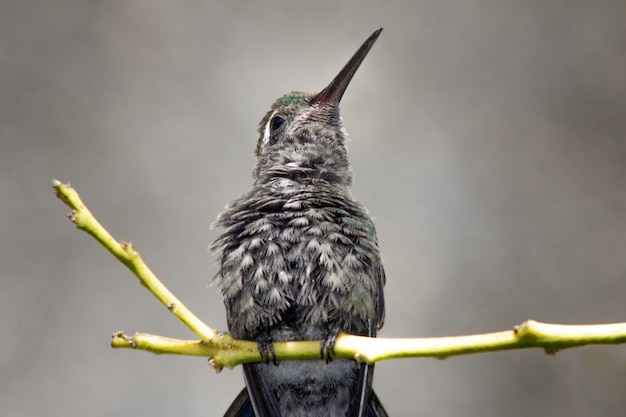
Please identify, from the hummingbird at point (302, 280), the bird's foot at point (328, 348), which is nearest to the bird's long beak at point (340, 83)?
the hummingbird at point (302, 280)

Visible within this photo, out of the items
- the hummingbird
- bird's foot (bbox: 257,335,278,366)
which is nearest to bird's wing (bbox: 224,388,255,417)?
the hummingbird

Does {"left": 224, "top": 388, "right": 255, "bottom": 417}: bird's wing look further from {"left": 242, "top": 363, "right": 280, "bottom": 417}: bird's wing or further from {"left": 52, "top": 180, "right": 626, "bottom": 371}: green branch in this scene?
{"left": 52, "top": 180, "right": 626, "bottom": 371}: green branch

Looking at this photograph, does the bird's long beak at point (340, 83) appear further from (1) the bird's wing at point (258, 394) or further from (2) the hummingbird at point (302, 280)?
(1) the bird's wing at point (258, 394)

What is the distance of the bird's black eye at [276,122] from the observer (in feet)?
4.36

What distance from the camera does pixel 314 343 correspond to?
0.76m

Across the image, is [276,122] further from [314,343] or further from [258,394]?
[314,343]

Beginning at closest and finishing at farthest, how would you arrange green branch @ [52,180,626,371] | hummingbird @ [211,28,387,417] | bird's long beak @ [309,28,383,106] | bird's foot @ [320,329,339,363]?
green branch @ [52,180,626,371], bird's foot @ [320,329,339,363], hummingbird @ [211,28,387,417], bird's long beak @ [309,28,383,106]

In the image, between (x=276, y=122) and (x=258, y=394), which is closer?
(x=258, y=394)

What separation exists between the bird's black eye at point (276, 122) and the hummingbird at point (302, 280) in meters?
0.15

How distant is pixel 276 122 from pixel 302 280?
0.46m

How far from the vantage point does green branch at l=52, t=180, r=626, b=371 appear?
0.54m

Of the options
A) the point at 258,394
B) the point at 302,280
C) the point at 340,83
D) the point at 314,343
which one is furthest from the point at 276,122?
the point at 314,343

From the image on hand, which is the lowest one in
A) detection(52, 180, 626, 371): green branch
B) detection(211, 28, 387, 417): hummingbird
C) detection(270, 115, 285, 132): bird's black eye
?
detection(52, 180, 626, 371): green branch

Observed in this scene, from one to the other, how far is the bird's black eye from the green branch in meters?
0.59
